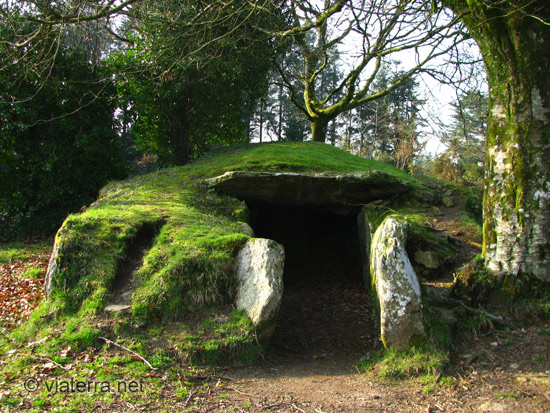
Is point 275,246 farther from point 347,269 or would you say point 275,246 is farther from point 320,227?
point 320,227

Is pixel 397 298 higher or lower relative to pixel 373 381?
higher

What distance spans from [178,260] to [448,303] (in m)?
3.84

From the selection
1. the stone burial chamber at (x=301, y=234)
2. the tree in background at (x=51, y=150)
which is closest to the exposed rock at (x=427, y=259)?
the stone burial chamber at (x=301, y=234)

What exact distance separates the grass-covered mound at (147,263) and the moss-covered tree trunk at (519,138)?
3.70m

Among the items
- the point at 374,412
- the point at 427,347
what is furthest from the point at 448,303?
the point at 374,412

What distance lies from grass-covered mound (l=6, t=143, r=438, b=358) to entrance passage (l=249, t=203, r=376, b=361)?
1.40 meters

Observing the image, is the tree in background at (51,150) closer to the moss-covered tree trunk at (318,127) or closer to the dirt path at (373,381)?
the dirt path at (373,381)

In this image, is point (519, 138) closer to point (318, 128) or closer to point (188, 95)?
point (188, 95)

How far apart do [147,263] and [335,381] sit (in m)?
3.06

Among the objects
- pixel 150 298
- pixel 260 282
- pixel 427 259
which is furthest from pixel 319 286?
pixel 150 298

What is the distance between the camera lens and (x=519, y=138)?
5.72 meters

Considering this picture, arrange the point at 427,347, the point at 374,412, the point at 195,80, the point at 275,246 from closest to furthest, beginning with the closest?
1. the point at 374,412
2. the point at 427,347
3. the point at 275,246
4. the point at 195,80

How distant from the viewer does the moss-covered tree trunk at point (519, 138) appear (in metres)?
5.58

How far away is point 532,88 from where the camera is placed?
566 centimetres
